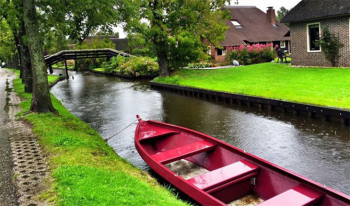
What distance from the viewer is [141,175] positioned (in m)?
7.51

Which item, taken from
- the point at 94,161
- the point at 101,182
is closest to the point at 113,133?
the point at 94,161

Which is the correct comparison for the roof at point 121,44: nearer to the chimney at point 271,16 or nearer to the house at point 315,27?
the chimney at point 271,16

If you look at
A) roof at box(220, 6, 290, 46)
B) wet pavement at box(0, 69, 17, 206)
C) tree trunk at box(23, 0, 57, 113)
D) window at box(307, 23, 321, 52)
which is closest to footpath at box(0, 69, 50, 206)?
wet pavement at box(0, 69, 17, 206)

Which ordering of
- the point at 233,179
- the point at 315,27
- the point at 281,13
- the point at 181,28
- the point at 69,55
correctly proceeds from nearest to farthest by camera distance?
1. the point at 233,179
2. the point at 315,27
3. the point at 181,28
4. the point at 69,55
5. the point at 281,13

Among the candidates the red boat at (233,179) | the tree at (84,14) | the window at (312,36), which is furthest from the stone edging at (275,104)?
the window at (312,36)

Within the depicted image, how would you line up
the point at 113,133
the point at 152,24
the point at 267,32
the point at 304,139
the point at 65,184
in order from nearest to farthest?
1. the point at 65,184
2. the point at 304,139
3. the point at 113,133
4. the point at 152,24
5. the point at 267,32

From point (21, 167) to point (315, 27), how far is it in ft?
71.1

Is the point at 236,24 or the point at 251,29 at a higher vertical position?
the point at 236,24

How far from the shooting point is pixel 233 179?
254 inches

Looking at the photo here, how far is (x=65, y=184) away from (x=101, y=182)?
0.64 m

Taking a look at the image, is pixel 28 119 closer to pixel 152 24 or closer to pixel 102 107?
pixel 102 107

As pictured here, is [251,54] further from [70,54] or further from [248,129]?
[70,54]

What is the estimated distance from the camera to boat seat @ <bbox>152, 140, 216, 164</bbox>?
304 inches

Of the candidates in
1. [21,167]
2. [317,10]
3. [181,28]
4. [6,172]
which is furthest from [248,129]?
[181,28]
